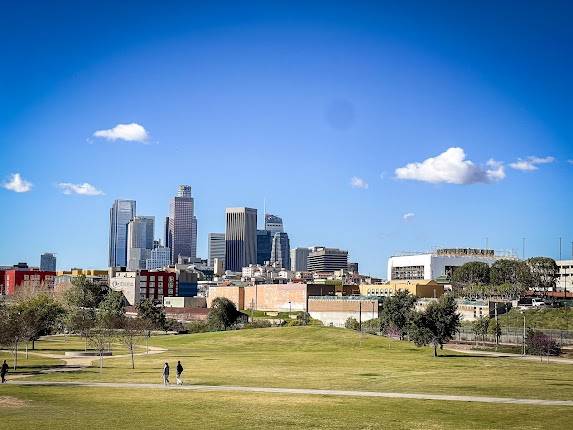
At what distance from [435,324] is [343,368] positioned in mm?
27064

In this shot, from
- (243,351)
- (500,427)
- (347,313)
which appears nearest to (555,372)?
(500,427)

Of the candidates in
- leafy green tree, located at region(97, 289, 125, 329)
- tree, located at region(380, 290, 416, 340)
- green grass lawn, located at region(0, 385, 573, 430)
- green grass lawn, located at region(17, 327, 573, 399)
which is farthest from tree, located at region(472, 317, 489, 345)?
green grass lawn, located at region(0, 385, 573, 430)

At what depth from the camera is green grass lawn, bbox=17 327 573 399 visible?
5894 centimetres

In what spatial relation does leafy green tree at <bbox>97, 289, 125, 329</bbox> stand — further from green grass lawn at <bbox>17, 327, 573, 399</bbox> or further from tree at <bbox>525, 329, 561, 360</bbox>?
tree at <bbox>525, 329, 561, 360</bbox>

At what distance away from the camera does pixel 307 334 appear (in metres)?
119

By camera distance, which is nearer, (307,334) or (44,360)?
(44,360)

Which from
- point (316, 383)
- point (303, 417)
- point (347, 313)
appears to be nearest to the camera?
point (303, 417)

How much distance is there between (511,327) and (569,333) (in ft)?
67.4

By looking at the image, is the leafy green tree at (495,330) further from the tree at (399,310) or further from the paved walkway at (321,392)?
the paved walkway at (321,392)

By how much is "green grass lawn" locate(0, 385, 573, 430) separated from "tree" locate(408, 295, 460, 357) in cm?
4934

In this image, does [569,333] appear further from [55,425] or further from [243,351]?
[55,425]

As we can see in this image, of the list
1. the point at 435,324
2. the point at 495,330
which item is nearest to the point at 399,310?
the point at 495,330

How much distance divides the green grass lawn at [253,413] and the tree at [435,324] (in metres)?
49.3

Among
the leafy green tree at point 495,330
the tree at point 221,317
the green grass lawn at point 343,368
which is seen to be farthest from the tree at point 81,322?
the leafy green tree at point 495,330
